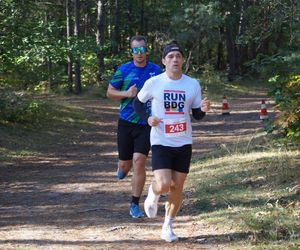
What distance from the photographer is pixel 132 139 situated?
25.1ft

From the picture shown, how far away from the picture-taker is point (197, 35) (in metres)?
36.3

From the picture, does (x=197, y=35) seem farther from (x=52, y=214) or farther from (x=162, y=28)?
(x=52, y=214)

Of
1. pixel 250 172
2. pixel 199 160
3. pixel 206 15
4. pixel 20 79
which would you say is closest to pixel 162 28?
pixel 206 15

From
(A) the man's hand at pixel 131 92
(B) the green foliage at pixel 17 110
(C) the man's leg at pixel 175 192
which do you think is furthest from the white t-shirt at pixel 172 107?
(B) the green foliage at pixel 17 110

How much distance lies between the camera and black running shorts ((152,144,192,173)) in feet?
20.4

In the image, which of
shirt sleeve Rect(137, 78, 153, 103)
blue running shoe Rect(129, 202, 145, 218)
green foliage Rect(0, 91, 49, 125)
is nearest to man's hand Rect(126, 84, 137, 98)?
shirt sleeve Rect(137, 78, 153, 103)

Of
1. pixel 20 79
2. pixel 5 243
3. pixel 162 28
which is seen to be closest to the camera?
pixel 5 243

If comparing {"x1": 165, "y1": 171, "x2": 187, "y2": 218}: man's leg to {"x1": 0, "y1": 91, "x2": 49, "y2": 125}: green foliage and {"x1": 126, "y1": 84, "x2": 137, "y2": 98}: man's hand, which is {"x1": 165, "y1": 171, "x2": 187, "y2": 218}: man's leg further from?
{"x1": 0, "y1": 91, "x2": 49, "y2": 125}: green foliage

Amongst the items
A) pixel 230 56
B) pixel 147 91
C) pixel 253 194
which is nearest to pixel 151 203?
pixel 147 91

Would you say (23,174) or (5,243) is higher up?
(5,243)

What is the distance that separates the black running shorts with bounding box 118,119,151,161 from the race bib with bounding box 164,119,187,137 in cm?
131

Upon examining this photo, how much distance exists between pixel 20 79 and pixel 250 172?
23.6m

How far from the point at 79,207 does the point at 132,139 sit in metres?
1.55

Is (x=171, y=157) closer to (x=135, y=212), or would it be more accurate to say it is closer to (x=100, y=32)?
(x=135, y=212)
